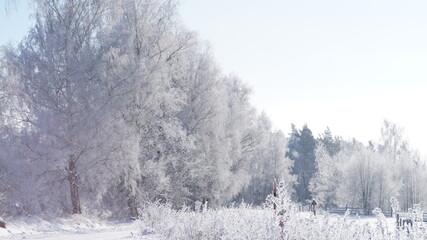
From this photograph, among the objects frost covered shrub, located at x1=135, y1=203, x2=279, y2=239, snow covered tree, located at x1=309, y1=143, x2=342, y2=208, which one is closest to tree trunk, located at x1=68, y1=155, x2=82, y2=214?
frost covered shrub, located at x1=135, y1=203, x2=279, y2=239

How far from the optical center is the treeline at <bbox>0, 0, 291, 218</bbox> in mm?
19234

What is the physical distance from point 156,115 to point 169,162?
116 inches

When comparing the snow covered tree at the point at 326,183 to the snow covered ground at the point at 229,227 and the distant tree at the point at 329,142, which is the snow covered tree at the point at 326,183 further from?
the snow covered ground at the point at 229,227

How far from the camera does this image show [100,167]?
19984mm

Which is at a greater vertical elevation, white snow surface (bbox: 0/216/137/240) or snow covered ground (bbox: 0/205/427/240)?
snow covered ground (bbox: 0/205/427/240)

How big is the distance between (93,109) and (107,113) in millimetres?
683

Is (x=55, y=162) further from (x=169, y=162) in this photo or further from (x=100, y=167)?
(x=169, y=162)

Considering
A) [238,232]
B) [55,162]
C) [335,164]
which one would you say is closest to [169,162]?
[55,162]

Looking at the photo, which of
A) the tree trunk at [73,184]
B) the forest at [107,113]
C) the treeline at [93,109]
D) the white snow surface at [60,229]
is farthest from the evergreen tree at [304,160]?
the white snow surface at [60,229]

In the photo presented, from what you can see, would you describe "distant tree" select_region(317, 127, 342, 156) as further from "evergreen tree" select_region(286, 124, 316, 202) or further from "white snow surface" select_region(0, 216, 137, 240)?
"white snow surface" select_region(0, 216, 137, 240)

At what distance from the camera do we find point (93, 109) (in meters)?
19.8

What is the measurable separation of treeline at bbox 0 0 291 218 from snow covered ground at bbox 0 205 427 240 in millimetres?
2719

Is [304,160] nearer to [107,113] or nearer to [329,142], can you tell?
[329,142]

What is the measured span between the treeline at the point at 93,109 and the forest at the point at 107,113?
0.17 ft
